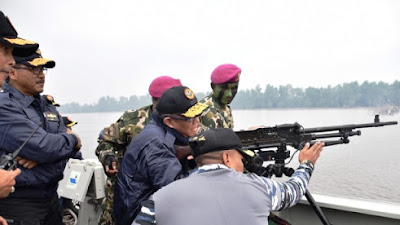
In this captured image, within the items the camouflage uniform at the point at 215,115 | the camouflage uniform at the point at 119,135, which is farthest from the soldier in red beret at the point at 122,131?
the camouflage uniform at the point at 215,115

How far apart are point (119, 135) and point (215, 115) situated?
89 cm

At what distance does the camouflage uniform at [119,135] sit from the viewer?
3.05 meters

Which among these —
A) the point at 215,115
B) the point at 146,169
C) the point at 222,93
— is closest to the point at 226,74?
the point at 222,93

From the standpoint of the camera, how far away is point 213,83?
3.54m

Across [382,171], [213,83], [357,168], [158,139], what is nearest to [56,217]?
[158,139]

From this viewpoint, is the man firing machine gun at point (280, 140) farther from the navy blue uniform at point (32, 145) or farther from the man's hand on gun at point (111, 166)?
the navy blue uniform at point (32, 145)

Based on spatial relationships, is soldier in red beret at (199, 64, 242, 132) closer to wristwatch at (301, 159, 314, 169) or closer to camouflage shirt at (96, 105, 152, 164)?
camouflage shirt at (96, 105, 152, 164)

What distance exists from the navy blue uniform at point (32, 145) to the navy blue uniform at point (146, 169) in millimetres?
495

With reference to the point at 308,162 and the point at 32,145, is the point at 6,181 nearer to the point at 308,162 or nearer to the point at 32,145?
the point at 32,145

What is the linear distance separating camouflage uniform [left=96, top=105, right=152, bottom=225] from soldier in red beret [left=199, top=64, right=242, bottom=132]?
1.99 ft

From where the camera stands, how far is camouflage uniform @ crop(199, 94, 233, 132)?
131 inches

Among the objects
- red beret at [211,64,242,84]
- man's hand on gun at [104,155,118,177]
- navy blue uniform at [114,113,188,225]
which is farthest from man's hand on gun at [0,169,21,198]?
red beret at [211,64,242,84]

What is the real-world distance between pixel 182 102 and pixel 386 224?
6.03ft

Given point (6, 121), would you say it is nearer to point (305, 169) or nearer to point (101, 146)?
point (101, 146)
